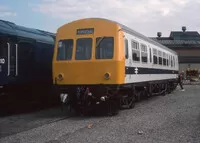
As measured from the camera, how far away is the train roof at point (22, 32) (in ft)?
37.5

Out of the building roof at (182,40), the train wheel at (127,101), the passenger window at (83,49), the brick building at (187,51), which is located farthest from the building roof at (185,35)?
the passenger window at (83,49)

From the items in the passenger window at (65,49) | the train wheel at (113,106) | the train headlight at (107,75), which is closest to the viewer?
the train headlight at (107,75)

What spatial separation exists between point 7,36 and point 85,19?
2.64m

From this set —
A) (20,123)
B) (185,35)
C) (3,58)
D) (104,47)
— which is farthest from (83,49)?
(185,35)

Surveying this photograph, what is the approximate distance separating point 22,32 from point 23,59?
3.38 feet

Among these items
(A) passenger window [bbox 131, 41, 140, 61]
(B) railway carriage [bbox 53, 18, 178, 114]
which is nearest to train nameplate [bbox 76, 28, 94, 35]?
(B) railway carriage [bbox 53, 18, 178, 114]

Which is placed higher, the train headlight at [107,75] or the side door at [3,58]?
the side door at [3,58]

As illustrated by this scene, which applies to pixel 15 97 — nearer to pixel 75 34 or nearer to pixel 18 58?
pixel 18 58

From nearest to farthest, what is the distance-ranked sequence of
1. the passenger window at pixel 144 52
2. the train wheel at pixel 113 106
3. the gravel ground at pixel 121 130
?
1. the gravel ground at pixel 121 130
2. the train wheel at pixel 113 106
3. the passenger window at pixel 144 52

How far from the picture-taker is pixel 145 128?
27.8 feet

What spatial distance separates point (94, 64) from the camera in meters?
10.7

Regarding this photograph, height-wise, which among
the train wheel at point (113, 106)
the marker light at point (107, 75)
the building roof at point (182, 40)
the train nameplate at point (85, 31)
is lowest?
the train wheel at point (113, 106)

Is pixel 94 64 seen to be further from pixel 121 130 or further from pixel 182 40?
pixel 182 40

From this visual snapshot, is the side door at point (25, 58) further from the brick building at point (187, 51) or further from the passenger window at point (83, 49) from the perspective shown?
the brick building at point (187, 51)
